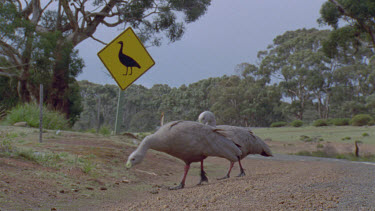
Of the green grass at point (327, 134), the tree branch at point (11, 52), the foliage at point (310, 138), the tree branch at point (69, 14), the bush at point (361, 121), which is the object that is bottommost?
the foliage at point (310, 138)

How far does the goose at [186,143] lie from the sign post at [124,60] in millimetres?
4940

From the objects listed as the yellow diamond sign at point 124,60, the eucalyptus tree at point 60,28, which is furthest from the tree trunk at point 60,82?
the yellow diamond sign at point 124,60

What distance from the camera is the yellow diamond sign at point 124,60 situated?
32.1 feet

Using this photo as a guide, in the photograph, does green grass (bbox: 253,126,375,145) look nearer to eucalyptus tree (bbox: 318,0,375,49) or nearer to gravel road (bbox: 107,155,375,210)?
eucalyptus tree (bbox: 318,0,375,49)

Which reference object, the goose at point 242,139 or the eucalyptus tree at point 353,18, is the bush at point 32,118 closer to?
the goose at point 242,139

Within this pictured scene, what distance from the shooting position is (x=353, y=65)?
38594mm

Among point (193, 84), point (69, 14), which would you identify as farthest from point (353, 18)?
point (193, 84)

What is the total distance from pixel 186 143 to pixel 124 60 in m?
5.34

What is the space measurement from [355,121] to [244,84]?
74.1 ft

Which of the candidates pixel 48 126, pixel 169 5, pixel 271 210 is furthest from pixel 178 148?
pixel 169 5

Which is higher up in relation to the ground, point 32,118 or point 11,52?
point 11,52

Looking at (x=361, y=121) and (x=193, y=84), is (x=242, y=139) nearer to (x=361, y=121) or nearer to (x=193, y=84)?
(x=361, y=121)

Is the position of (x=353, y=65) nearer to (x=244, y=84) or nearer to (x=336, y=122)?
(x=244, y=84)

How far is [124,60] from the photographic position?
32.1 ft
